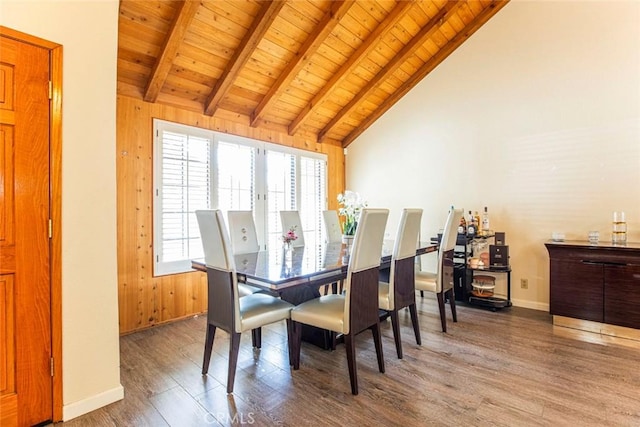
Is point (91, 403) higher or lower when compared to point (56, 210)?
lower

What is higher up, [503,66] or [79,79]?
[503,66]

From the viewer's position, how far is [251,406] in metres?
1.93

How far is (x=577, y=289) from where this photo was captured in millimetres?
3094

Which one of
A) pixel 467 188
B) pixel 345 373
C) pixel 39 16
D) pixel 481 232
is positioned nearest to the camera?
pixel 39 16

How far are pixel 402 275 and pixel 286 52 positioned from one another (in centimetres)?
280

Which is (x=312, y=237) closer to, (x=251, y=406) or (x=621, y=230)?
(x=251, y=406)

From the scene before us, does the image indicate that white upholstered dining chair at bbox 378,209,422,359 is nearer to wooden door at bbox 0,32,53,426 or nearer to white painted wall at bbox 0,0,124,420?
white painted wall at bbox 0,0,124,420

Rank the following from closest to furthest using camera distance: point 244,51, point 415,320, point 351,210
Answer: point 415,320 < point 244,51 < point 351,210

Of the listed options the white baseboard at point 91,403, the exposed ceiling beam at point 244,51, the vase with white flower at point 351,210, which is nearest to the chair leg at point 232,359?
the white baseboard at point 91,403

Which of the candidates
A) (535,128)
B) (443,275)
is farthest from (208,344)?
(535,128)

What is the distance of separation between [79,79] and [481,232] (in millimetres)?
4199

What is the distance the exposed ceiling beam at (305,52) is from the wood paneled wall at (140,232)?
91 centimetres

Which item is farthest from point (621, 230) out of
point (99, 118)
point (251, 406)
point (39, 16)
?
point (39, 16)

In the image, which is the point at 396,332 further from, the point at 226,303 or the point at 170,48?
the point at 170,48
